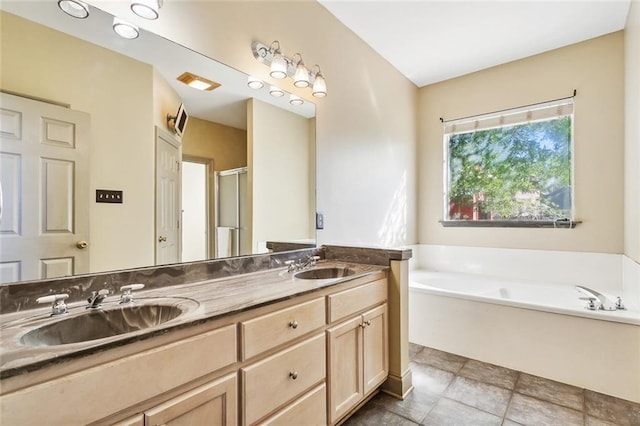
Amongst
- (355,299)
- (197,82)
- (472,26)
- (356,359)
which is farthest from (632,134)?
(197,82)

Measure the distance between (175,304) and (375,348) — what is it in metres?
1.18

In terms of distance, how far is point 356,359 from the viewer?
1.68 meters

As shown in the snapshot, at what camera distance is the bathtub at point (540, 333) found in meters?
1.92

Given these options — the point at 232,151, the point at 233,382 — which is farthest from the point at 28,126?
the point at 233,382

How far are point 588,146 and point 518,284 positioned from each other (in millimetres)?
1435

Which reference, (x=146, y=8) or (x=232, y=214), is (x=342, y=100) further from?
(x=146, y=8)

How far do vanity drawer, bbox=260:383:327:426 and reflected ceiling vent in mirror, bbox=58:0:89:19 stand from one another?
173 centimetres

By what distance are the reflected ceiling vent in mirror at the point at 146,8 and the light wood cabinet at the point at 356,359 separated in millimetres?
1653

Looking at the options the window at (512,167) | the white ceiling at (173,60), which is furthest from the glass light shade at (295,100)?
the window at (512,167)

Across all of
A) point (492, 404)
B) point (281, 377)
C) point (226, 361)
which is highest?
point (226, 361)

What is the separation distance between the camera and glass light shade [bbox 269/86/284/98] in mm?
2051

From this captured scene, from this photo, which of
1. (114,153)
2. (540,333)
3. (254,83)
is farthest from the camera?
(540,333)

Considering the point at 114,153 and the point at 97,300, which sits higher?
the point at 114,153

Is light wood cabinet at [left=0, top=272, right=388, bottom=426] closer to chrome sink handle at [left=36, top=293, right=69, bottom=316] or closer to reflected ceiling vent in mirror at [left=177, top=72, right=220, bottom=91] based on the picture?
chrome sink handle at [left=36, top=293, right=69, bottom=316]
